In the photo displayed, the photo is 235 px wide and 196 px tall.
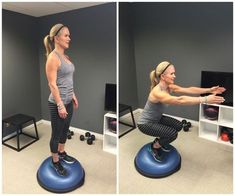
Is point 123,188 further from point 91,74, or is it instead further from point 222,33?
point 222,33

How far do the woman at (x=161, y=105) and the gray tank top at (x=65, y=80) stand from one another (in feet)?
2.33

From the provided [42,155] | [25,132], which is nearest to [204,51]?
[42,155]

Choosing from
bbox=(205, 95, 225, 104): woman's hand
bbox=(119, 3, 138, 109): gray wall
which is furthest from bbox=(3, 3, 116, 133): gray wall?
bbox=(205, 95, 225, 104): woman's hand

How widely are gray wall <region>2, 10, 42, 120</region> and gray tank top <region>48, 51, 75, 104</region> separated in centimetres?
131

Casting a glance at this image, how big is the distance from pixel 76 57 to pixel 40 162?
126 centimetres

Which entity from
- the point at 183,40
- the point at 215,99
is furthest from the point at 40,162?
the point at 183,40

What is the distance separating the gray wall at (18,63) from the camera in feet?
8.45

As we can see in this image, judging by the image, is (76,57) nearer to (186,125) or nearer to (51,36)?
(51,36)

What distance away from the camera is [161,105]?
199 cm

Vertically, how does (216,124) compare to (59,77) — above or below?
below

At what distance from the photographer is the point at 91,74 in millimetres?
2574

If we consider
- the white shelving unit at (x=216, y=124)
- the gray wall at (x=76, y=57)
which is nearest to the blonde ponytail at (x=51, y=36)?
the gray wall at (x=76, y=57)

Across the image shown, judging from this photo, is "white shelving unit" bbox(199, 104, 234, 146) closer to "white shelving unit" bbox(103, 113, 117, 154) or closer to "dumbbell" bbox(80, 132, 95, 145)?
"white shelving unit" bbox(103, 113, 117, 154)

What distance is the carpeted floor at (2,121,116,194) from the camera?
6.23 ft
